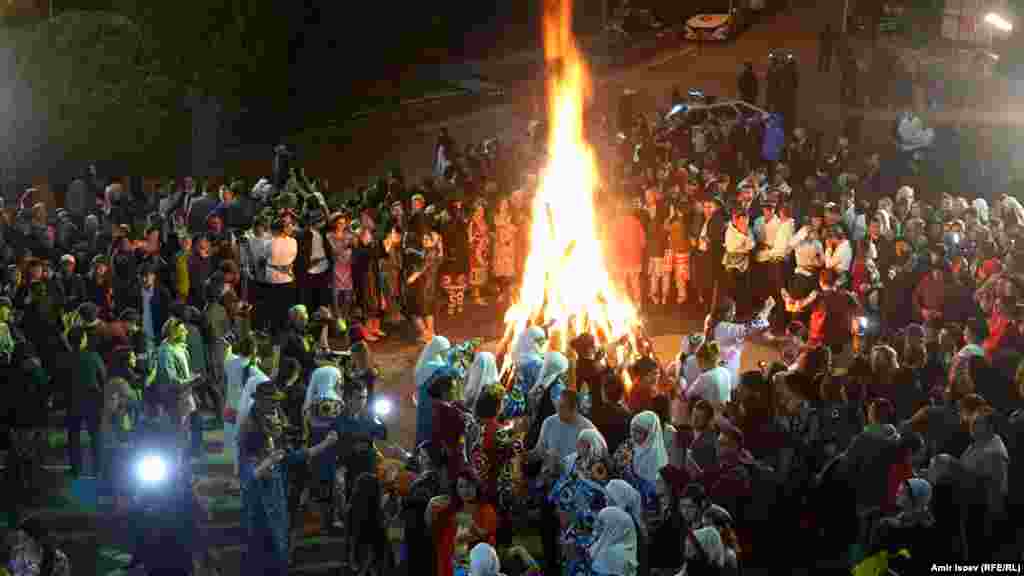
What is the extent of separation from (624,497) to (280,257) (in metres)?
8.07

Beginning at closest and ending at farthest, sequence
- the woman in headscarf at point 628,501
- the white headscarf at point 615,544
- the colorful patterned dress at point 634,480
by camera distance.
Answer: the white headscarf at point 615,544, the woman in headscarf at point 628,501, the colorful patterned dress at point 634,480

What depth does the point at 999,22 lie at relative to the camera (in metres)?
31.8

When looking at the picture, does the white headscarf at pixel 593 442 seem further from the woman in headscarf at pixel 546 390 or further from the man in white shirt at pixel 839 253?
the man in white shirt at pixel 839 253

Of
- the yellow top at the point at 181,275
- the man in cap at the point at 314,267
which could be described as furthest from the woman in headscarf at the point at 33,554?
the man in cap at the point at 314,267

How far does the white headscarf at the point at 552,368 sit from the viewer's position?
12555 millimetres

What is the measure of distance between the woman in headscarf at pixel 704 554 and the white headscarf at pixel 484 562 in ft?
4.24

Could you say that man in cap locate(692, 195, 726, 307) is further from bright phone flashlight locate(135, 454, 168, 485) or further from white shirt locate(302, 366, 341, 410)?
bright phone flashlight locate(135, 454, 168, 485)

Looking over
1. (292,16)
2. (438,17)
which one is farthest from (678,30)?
(292,16)

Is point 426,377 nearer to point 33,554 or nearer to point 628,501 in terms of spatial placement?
point 628,501

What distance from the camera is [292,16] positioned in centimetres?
3148

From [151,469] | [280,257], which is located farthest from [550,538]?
→ [280,257]

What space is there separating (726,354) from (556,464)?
3.63m

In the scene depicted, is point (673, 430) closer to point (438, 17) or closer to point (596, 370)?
Result: point (596, 370)

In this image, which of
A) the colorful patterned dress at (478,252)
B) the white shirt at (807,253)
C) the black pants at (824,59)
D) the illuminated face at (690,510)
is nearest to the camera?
the illuminated face at (690,510)
